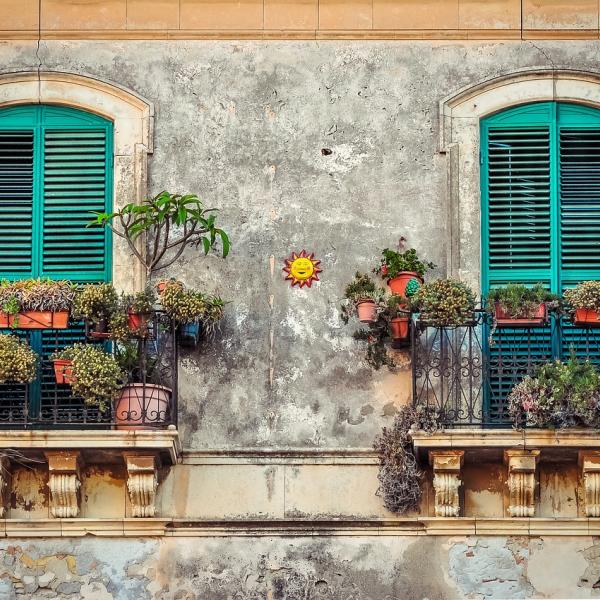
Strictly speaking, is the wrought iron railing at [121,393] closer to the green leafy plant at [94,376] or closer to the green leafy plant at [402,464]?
the green leafy plant at [94,376]

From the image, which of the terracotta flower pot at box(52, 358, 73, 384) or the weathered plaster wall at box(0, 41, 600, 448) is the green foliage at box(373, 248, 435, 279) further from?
the terracotta flower pot at box(52, 358, 73, 384)

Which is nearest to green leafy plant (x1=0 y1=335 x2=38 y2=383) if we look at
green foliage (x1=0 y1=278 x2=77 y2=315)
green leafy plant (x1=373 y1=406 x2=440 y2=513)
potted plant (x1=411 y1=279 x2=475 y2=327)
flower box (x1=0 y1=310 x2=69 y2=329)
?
flower box (x1=0 y1=310 x2=69 y2=329)

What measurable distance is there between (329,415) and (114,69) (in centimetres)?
314

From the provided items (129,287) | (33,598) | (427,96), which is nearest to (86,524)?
(33,598)

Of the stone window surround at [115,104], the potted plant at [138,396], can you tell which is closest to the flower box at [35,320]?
the potted plant at [138,396]

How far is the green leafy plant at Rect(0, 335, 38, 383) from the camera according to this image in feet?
52.5

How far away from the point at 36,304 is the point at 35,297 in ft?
0.17

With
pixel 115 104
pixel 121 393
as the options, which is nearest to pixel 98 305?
pixel 121 393

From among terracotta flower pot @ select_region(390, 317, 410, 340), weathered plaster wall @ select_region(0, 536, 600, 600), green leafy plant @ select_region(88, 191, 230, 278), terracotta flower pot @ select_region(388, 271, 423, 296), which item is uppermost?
green leafy plant @ select_region(88, 191, 230, 278)

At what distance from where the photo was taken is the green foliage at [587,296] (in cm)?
1616

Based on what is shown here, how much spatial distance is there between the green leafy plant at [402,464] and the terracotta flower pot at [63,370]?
223cm

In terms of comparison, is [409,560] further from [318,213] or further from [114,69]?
[114,69]

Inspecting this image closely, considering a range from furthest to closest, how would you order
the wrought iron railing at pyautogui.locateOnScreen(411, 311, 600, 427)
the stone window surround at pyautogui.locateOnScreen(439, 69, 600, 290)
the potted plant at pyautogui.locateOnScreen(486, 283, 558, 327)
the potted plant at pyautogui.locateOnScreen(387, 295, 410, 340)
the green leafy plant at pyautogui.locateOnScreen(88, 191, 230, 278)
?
the stone window surround at pyautogui.locateOnScreen(439, 69, 600, 290) → the green leafy plant at pyautogui.locateOnScreen(88, 191, 230, 278) → the potted plant at pyautogui.locateOnScreen(387, 295, 410, 340) → the wrought iron railing at pyautogui.locateOnScreen(411, 311, 600, 427) → the potted plant at pyautogui.locateOnScreen(486, 283, 558, 327)

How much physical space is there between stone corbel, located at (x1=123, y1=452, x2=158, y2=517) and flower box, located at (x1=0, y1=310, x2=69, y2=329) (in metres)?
1.07
